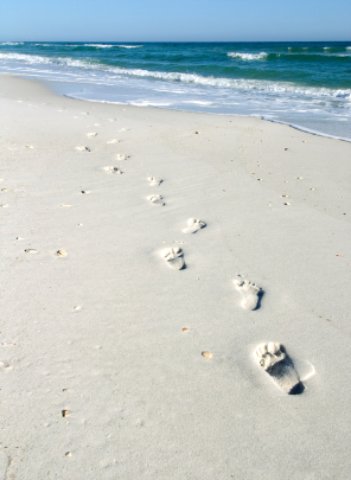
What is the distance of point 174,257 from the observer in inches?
Answer: 124

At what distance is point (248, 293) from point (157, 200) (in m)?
1.63

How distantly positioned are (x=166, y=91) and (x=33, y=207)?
999 centimetres

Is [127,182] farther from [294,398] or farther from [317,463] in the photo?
[317,463]

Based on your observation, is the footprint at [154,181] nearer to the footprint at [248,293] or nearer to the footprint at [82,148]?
the footprint at [82,148]

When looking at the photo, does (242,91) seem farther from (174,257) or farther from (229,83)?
(174,257)

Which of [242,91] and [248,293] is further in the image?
[242,91]

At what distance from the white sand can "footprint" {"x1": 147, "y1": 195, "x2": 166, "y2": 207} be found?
0.05 metres

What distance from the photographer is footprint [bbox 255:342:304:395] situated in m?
2.06

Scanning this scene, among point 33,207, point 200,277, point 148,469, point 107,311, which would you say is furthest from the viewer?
point 33,207

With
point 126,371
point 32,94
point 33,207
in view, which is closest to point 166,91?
point 32,94

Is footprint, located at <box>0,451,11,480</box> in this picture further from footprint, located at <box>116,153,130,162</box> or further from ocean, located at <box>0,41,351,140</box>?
ocean, located at <box>0,41,351,140</box>

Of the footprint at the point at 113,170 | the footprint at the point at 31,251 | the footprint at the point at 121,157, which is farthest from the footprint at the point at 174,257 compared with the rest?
the footprint at the point at 121,157

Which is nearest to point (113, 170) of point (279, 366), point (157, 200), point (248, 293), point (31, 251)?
point (157, 200)

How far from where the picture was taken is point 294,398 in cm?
200
